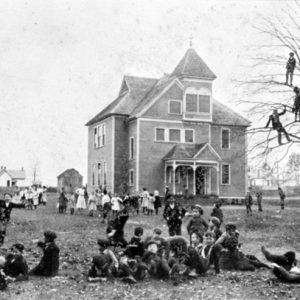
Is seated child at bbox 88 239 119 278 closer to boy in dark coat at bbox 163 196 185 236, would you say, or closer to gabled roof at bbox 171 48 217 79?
boy in dark coat at bbox 163 196 185 236

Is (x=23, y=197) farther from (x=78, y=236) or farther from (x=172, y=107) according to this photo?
(x=78, y=236)

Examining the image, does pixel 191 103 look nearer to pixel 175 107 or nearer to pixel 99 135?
pixel 175 107

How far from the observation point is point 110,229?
15.9m

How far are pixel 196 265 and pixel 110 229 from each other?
4356 mm

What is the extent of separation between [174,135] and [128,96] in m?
5.90

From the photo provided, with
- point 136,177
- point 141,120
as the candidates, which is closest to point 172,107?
point 141,120

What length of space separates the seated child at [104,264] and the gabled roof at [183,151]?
28.9 meters

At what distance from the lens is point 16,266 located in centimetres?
1129

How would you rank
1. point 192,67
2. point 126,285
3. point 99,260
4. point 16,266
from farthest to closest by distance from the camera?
point 192,67 → point 99,260 → point 16,266 → point 126,285

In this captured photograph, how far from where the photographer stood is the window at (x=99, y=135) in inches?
1807

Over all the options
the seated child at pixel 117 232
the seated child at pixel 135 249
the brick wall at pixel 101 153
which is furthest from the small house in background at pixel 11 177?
the seated child at pixel 135 249

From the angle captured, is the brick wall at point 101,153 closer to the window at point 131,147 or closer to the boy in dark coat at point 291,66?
the window at point 131,147

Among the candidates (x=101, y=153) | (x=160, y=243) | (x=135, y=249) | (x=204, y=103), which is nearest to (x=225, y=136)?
(x=204, y=103)

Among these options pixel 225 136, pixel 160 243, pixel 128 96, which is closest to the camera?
pixel 160 243
